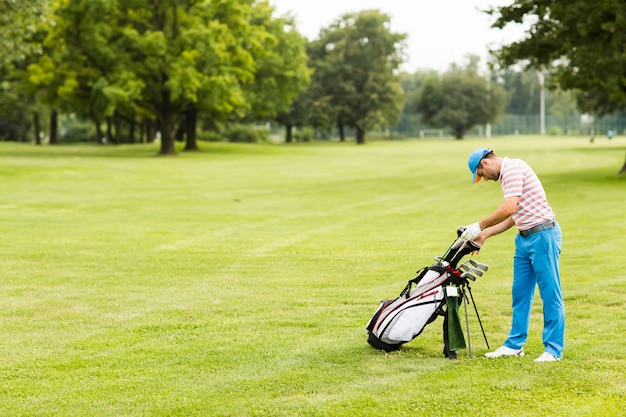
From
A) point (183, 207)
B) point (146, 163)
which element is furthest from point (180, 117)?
point (183, 207)

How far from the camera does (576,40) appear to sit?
1259 inches

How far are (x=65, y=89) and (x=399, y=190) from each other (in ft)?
93.6

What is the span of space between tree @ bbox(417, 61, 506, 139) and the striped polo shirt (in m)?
118

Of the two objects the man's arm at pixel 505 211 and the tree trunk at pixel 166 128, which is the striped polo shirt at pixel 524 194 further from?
the tree trunk at pixel 166 128

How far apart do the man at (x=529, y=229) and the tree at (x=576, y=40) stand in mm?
22188

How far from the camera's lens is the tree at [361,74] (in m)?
100

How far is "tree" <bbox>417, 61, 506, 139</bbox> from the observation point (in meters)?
125

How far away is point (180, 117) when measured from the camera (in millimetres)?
73688

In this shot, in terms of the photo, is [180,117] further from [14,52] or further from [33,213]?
[33,213]

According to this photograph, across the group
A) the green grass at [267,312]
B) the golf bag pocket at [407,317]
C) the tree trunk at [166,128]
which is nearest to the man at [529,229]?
the green grass at [267,312]

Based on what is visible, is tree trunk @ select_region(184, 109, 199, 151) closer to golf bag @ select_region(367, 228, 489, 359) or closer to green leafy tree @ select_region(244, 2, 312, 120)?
green leafy tree @ select_region(244, 2, 312, 120)

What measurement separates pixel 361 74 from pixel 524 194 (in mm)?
95290

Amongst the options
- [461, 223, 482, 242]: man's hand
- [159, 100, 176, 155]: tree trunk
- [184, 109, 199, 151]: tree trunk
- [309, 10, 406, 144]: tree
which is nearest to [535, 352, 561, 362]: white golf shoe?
[461, 223, 482, 242]: man's hand

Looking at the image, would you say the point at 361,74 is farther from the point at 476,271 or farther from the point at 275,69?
the point at 476,271
